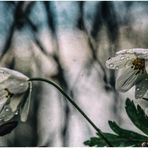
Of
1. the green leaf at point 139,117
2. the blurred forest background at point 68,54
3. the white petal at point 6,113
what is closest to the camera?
the white petal at point 6,113

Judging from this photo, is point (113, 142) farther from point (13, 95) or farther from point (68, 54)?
point (68, 54)

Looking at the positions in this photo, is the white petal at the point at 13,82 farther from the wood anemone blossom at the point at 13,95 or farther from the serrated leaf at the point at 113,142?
the serrated leaf at the point at 113,142

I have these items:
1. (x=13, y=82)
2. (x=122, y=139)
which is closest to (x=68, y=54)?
(x=122, y=139)

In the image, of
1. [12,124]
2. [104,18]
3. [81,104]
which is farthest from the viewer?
[104,18]

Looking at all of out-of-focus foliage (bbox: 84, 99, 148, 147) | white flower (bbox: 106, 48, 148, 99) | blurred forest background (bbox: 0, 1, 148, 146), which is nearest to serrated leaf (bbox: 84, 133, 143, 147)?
out-of-focus foliage (bbox: 84, 99, 148, 147)

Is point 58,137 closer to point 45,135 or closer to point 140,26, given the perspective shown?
point 45,135

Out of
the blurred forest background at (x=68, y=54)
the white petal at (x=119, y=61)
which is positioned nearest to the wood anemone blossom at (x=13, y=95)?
the white petal at (x=119, y=61)

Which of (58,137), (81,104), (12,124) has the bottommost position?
(58,137)

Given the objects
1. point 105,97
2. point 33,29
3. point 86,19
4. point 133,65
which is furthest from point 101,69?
point 133,65
